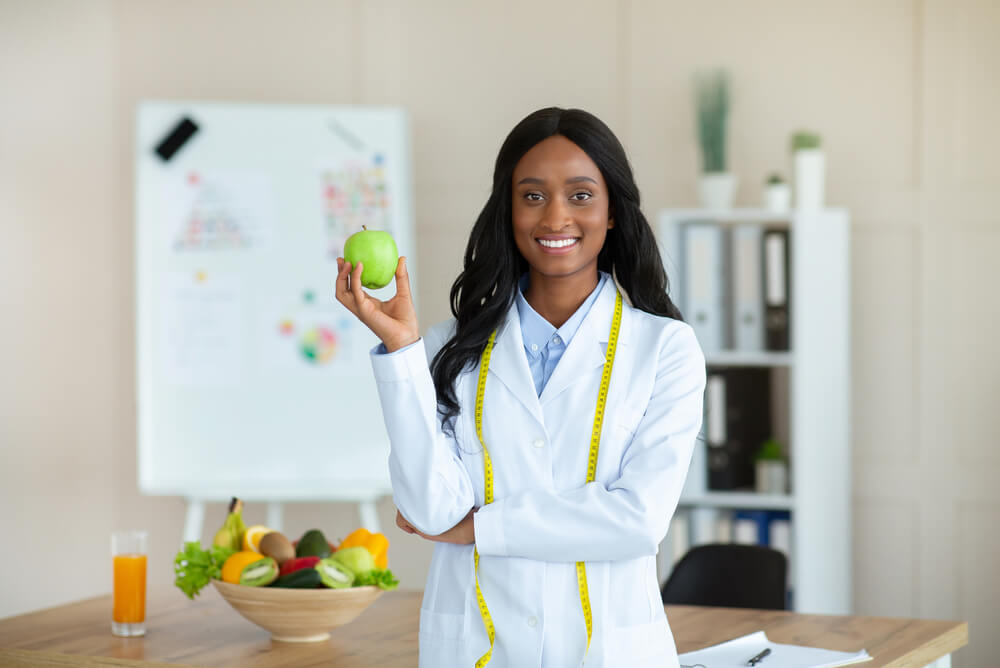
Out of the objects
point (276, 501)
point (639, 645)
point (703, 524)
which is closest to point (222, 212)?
point (276, 501)

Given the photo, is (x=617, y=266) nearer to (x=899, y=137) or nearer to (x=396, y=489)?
(x=396, y=489)

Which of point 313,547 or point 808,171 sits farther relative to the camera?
point 808,171

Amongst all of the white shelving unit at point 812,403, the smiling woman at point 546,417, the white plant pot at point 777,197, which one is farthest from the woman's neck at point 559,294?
the white plant pot at point 777,197

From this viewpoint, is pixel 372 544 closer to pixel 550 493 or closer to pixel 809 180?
pixel 550 493

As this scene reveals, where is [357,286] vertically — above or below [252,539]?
above

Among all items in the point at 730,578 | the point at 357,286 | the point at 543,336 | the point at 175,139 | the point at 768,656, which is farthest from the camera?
the point at 175,139

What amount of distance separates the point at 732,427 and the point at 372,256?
244cm

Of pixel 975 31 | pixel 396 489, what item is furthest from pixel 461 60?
pixel 396 489

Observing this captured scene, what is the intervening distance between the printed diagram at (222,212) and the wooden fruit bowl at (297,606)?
6.61ft

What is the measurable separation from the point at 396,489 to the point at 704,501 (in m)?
2.34

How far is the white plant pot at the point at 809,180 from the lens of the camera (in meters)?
3.79

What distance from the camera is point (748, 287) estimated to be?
12.4ft

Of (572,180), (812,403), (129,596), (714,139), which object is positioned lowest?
(129,596)

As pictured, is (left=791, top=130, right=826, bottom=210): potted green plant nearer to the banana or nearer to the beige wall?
the beige wall
